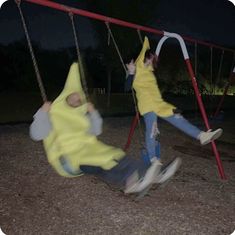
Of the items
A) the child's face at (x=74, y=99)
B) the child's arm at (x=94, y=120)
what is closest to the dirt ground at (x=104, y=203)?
the child's arm at (x=94, y=120)

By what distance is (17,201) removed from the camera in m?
3.96

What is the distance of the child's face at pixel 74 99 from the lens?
138 inches

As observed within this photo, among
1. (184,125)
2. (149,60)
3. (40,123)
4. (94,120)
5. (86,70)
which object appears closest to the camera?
(40,123)

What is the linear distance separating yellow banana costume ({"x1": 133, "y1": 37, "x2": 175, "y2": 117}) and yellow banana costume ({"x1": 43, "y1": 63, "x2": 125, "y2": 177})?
1.15 metres

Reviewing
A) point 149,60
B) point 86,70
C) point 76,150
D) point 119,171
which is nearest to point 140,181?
point 119,171

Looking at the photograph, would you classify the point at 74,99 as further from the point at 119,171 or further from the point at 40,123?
the point at 119,171

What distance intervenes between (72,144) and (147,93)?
1.44 metres

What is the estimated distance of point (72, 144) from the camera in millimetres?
3420

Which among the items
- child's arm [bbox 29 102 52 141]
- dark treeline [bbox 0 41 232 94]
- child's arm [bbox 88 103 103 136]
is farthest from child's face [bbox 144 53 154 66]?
dark treeline [bbox 0 41 232 94]

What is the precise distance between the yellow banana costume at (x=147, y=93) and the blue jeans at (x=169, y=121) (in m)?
0.07

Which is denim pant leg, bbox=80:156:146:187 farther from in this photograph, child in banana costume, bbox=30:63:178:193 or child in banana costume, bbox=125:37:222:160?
child in banana costume, bbox=125:37:222:160

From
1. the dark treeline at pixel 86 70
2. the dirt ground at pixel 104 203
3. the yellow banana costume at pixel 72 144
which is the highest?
the yellow banana costume at pixel 72 144

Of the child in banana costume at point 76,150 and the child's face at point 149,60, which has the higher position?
the child's face at point 149,60

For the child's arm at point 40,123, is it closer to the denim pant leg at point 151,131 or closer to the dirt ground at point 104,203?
the dirt ground at point 104,203
